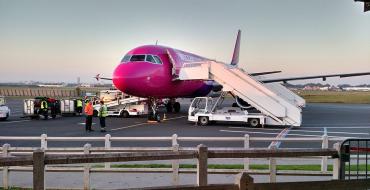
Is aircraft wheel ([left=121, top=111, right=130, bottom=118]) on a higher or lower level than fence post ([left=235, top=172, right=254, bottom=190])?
lower

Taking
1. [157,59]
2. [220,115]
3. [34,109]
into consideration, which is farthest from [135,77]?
[34,109]

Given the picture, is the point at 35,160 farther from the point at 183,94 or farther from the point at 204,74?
the point at 183,94

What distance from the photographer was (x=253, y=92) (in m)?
27.6

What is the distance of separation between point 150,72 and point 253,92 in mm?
6431

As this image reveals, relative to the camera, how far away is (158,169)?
1144 centimetres

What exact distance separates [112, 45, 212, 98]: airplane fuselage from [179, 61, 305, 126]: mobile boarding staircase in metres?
1.03

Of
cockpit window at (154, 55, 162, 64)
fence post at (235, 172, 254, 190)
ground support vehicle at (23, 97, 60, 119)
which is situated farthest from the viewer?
ground support vehicle at (23, 97, 60, 119)

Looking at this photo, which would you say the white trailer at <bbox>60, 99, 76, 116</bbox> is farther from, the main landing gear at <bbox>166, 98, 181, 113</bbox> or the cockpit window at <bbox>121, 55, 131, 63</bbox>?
the cockpit window at <bbox>121, 55, 131, 63</bbox>

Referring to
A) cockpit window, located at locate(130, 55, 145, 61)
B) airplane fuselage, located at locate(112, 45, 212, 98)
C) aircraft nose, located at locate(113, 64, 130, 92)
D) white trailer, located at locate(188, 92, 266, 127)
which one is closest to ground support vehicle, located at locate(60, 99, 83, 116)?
airplane fuselage, located at locate(112, 45, 212, 98)

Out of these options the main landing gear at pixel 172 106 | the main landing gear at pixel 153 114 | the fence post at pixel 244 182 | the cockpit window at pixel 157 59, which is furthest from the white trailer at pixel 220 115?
the fence post at pixel 244 182

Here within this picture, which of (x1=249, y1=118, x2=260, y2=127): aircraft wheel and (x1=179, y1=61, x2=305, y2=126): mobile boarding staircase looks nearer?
(x1=179, y1=61, x2=305, y2=126): mobile boarding staircase

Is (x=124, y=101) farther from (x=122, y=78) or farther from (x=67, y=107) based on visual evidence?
(x=122, y=78)

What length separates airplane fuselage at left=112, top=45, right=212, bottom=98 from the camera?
93.5 ft

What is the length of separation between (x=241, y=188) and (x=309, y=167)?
26.7 feet
